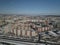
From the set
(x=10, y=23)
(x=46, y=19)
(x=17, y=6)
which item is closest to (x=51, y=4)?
(x=46, y=19)

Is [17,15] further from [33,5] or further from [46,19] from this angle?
[46,19]

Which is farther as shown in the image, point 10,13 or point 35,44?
point 10,13

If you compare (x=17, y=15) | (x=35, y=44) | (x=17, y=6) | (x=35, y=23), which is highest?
(x=17, y=6)

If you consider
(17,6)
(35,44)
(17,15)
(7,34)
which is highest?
(17,6)

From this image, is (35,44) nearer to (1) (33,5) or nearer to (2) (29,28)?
(2) (29,28)

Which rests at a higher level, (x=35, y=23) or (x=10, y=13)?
(x=10, y=13)

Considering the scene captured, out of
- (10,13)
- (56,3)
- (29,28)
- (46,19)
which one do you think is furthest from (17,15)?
(56,3)
